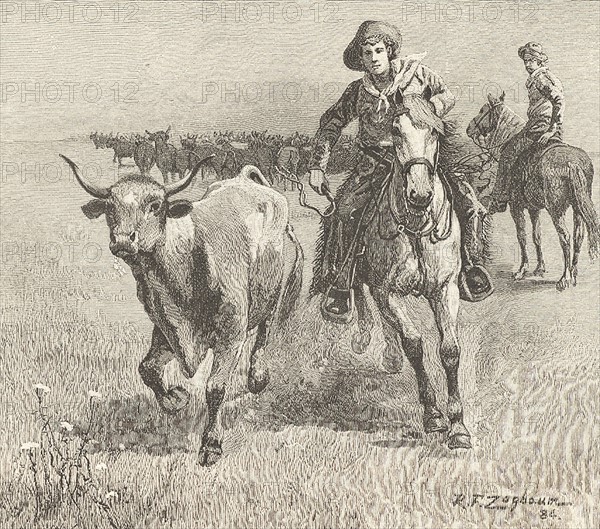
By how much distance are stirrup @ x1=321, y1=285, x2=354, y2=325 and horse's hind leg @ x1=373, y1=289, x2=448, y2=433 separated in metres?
0.16

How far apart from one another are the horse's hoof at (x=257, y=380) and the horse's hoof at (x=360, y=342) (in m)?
0.56

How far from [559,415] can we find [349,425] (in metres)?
1.26

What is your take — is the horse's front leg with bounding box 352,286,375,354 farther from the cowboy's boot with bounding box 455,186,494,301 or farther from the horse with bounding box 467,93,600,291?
the horse with bounding box 467,93,600,291

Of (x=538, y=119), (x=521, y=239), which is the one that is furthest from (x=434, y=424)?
(x=538, y=119)

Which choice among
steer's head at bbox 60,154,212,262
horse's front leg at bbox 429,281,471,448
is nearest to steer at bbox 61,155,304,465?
steer's head at bbox 60,154,212,262

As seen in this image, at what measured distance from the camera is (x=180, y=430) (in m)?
4.62

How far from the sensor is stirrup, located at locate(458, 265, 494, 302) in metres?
4.61

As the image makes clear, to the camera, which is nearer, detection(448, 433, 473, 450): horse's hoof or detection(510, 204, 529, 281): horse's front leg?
detection(448, 433, 473, 450): horse's hoof

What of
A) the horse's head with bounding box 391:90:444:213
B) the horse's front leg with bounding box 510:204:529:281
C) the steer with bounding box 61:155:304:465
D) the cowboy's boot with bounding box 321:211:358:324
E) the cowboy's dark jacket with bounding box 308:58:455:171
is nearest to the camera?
the horse's head with bounding box 391:90:444:213

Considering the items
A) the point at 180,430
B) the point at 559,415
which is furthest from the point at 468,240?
the point at 180,430

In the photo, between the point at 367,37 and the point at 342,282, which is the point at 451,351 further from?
the point at 367,37

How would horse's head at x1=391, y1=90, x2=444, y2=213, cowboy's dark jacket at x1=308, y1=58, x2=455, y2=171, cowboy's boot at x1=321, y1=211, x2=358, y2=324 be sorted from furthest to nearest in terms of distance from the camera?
cowboy's boot at x1=321, y1=211, x2=358, y2=324 → cowboy's dark jacket at x1=308, y1=58, x2=455, y2=171 → horse's head at x1=391, y1=90, x2=444, y2=213

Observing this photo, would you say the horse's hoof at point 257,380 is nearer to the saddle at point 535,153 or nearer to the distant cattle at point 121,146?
the distant cattle at point 121,146
